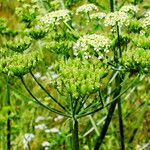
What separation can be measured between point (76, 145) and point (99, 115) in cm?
234

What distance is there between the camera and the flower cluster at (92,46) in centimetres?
238

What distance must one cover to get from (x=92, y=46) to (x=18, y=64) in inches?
16.3

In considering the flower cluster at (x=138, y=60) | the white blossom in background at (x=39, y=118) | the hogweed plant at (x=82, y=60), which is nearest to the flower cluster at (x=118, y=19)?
the hogweed plant at (x=82, y=60)

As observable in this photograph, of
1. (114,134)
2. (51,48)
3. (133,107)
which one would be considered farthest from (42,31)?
(133,107)

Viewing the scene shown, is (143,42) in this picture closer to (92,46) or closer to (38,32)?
(92,46)

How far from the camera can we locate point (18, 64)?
2.39m

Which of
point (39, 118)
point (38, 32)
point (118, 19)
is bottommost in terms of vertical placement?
point (39, 118)

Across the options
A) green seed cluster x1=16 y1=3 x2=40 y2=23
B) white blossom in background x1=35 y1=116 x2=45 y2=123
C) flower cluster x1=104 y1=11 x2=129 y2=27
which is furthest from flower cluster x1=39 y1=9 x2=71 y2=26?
white blossom in background x1=35 y1=116 x2=45 y2=123

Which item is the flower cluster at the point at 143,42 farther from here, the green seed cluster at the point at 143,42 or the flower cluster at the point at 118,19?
the flower cluster at the point at 118,19

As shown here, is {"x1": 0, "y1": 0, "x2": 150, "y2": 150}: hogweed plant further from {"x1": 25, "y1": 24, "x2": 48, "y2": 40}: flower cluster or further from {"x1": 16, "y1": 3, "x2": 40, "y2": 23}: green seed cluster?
{"x1": 16, "y1": 3, "x2": 40, "y2": 23}: green seed cluster

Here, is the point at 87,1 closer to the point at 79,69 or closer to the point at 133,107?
the point at 79,69

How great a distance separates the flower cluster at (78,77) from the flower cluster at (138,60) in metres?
0.13

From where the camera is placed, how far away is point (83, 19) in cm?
341

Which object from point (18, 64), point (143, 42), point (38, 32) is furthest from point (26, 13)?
point (143, 42)
